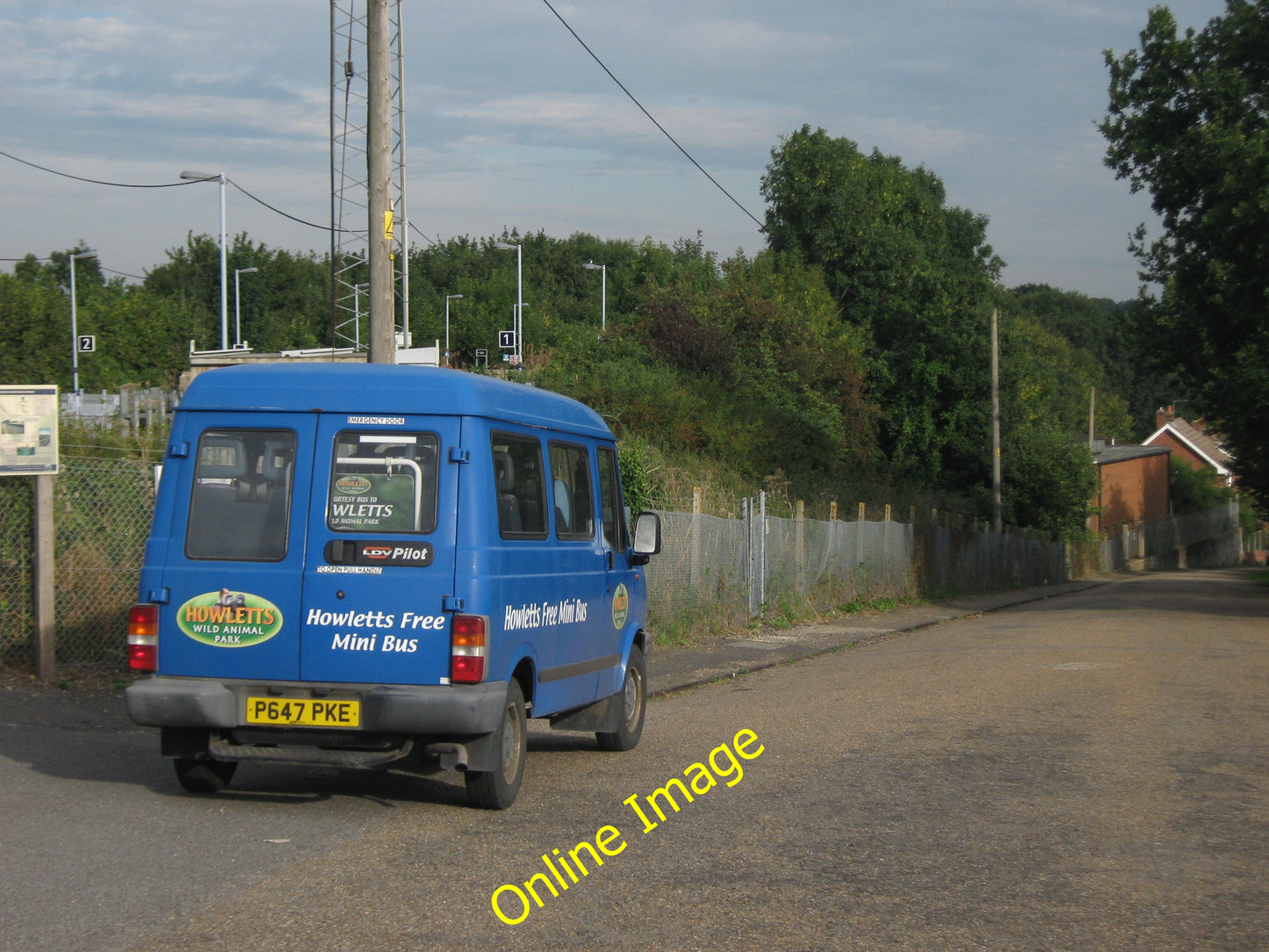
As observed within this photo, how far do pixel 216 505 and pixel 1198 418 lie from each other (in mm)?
27313

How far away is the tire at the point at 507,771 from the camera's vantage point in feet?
21.2

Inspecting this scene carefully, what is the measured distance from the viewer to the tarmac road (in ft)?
15.3

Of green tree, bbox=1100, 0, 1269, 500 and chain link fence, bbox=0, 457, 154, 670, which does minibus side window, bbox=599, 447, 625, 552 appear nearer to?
chain link fence, bbox=0, 457, 154, 670

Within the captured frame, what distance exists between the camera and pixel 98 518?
1081cm

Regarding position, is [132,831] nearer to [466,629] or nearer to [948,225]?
[466,629]

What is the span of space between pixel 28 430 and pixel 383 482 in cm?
507

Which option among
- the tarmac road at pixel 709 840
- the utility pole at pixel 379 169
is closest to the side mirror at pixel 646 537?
the tarmac road at pixel 709 840

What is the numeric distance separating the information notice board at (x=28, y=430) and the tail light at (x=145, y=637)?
4.29m

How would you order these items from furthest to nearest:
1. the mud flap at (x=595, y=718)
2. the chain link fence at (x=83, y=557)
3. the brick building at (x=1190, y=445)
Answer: the brick building at (x=1190, y=445), the chain link fence at (x=83, y=557), the mud flap at (x=595, y=718)

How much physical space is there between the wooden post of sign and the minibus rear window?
193 inches

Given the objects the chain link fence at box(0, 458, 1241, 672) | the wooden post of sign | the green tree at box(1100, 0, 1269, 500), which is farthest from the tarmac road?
the green tree at box(1100, 0, 1269, 500)

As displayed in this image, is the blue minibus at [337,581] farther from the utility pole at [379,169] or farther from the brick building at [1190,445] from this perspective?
the brick building at [1190,445]

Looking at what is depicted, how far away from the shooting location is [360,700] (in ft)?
19.8

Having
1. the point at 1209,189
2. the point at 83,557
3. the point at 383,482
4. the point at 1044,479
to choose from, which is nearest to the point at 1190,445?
the point at 1044,479
